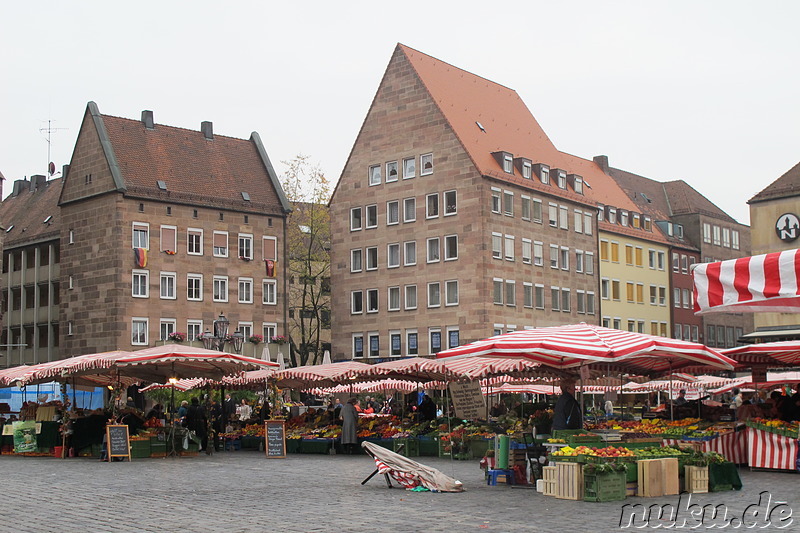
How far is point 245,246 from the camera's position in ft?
199

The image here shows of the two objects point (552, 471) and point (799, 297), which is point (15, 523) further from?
point (799, 297)

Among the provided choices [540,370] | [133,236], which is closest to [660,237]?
[133,236]

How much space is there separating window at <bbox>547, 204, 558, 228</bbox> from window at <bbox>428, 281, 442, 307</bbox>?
29.1ft

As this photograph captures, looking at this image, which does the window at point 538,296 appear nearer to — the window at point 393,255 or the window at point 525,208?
the window at point 525,208

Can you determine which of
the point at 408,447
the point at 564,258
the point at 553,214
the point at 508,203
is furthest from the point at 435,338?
the point at 408,447

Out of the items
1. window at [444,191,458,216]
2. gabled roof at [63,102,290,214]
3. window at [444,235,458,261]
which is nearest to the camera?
gabled roof at [63,102,290,214]

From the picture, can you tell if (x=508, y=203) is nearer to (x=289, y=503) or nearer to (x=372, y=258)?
(x=372, y=258)

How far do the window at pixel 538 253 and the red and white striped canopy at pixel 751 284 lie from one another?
5079cm

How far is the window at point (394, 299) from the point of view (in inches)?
2426

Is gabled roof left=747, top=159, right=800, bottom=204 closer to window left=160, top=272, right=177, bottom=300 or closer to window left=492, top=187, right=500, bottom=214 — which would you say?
window left=492, top=187, right=500, bottom=214

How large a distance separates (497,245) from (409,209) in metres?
5.30

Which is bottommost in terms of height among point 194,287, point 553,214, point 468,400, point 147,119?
point 468,400

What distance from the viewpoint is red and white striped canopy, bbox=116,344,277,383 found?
27.0 m

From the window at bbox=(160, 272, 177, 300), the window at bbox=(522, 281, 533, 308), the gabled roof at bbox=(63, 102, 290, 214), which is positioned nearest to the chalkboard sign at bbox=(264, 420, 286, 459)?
the window at bbox=(160, 272, 177, 300)
